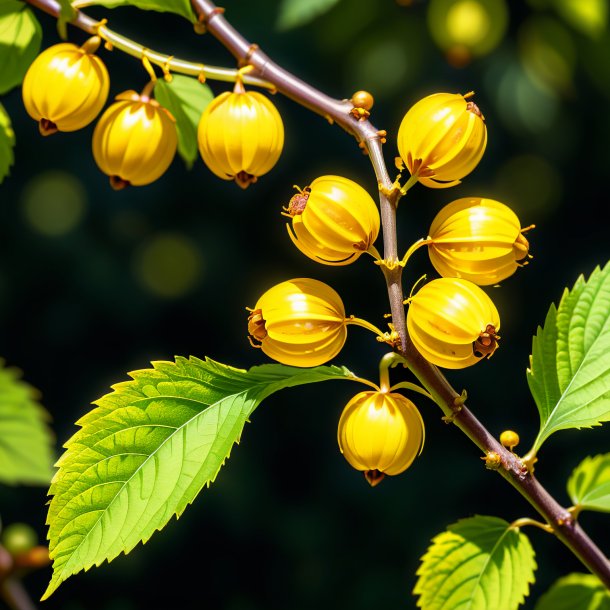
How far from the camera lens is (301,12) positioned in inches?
48.9

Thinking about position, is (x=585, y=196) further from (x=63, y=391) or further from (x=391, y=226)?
(x=391, y=226)

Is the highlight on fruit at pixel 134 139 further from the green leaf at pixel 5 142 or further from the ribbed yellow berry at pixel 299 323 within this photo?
the ribbed yellow berry at pixel 299 323

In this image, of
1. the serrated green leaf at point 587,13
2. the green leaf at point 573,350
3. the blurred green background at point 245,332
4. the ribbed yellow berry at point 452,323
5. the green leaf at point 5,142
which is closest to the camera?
the ribbed yellow berry at point 452,323

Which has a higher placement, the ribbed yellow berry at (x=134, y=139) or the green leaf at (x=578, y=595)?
the ribbed yellow berry at (x=134, y=139)

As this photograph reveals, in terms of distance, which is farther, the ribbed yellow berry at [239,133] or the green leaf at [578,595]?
the green leaf at [578,595]

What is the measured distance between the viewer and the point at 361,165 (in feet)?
6.69

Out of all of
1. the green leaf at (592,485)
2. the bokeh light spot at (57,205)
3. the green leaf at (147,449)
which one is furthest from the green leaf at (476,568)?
the bokeh light spot at (57,205)

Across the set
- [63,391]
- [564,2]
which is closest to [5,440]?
[564,2]

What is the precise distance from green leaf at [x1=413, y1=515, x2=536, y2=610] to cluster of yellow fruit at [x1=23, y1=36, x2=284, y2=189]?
36 cm

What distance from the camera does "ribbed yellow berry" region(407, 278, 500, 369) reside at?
2.04 ft

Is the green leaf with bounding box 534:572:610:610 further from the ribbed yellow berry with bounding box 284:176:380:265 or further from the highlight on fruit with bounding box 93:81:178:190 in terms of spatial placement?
the highlight on fruit with bounding box 93:81:178:190

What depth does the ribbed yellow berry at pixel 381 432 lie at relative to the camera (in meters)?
0.67

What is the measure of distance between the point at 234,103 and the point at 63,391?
1471 mm

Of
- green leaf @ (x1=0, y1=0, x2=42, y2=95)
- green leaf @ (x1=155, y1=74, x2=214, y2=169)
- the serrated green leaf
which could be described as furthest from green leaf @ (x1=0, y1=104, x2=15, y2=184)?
the serrated green leaf
